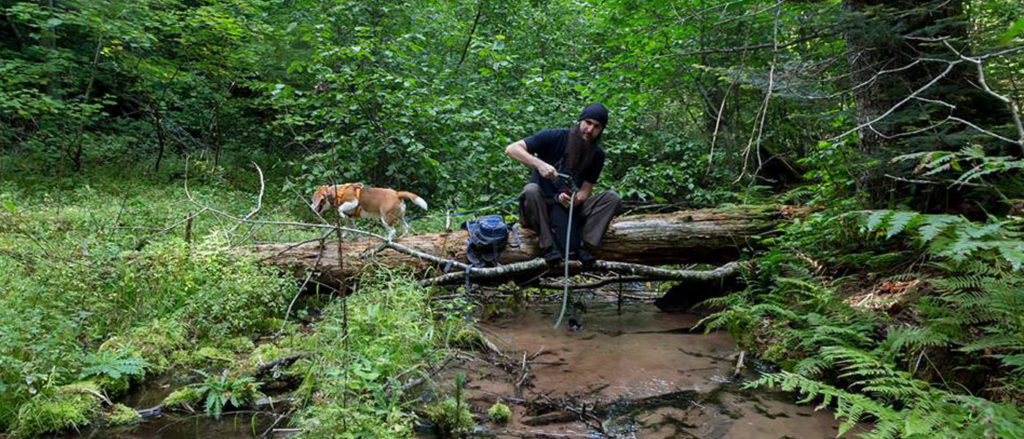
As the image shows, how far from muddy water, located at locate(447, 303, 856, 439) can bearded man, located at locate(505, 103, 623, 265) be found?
0.87 m

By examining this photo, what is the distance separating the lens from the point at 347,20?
9.95m

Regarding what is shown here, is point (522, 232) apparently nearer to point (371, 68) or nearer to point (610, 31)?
point (371, 68)

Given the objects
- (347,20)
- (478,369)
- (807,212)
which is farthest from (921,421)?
(347,20)

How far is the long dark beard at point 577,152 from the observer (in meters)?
5.48

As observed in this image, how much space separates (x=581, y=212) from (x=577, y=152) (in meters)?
0.62

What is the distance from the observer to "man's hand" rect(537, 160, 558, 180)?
5.25m

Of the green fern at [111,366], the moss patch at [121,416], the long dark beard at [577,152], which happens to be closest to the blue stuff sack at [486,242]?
the long dark beard at [577,152]

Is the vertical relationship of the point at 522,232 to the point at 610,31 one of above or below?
below

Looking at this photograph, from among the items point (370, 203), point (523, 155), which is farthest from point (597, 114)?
point (370, 203)

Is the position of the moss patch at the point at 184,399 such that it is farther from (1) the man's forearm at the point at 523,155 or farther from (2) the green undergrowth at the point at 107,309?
(1) the man's forearm at the point at 523,155

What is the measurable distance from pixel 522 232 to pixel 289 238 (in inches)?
132

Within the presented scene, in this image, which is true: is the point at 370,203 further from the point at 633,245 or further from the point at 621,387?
the point at 621,387

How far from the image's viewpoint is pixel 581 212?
5.54m

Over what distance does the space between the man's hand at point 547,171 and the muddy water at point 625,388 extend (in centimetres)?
152
